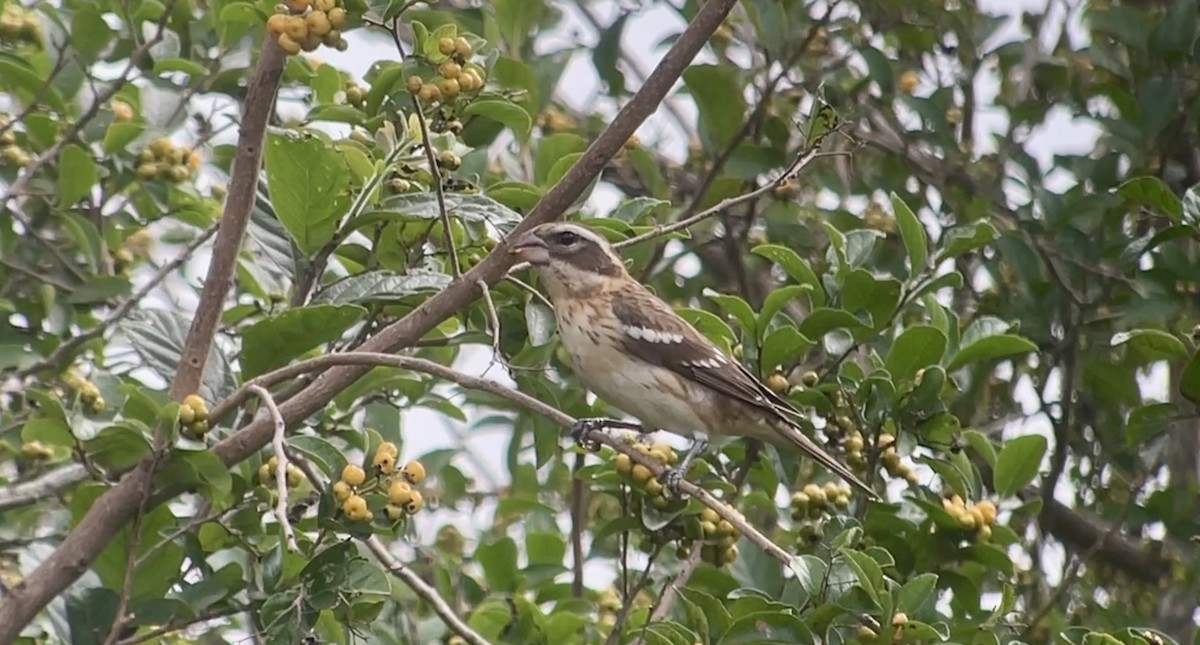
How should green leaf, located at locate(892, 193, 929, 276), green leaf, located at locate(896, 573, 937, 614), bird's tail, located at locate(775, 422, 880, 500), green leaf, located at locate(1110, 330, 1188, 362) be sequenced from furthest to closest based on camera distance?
1. green leaf, located at locate(892, 193, 929, 276)
2. bird's tail, located at locate(775, 422, 880, 500)
3. green leaf, located at locate(1110, 330, 1188, 362)
4. green leaf, located at locate(896, 573, 937, 614)

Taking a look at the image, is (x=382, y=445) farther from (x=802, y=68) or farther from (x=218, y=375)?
(x=802, y=68)

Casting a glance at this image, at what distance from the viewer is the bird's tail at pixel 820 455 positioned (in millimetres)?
4605

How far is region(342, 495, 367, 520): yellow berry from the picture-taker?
12.1 feet

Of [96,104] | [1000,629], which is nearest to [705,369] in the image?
[1000,629]

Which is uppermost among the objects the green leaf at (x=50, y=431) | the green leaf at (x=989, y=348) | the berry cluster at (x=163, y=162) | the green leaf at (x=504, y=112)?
the berry cluster at (x=163, y=162)

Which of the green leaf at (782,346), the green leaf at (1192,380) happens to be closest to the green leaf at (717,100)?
the green leaf at (782,346)

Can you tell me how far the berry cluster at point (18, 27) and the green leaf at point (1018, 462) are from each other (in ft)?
11.9

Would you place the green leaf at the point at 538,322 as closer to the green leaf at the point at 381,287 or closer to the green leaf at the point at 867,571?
the green leaf at the point at 381,287

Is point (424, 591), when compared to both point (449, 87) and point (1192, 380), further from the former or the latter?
point (1192, 380)

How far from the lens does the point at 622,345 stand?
17.6 ft

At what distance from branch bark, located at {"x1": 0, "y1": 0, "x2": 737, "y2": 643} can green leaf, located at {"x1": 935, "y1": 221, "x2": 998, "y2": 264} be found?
1.25m

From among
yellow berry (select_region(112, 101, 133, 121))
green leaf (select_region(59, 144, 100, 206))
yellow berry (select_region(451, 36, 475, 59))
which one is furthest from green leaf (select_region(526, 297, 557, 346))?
yellow berry (select_region(112, 101, 133, 121))

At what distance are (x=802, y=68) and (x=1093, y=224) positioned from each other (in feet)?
4.43

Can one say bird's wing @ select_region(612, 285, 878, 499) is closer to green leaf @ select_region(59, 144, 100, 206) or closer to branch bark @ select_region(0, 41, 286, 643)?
branch bark @ select_region(0, 41, 286, 643)
